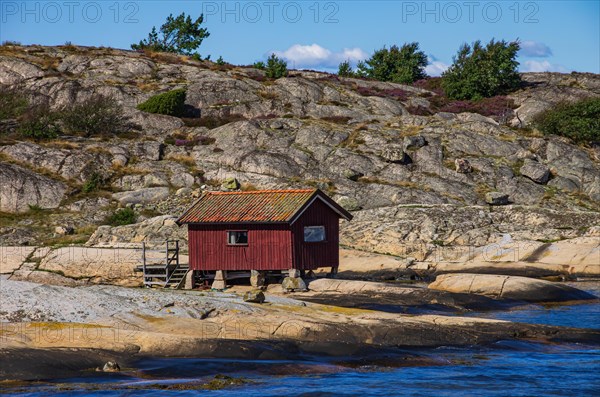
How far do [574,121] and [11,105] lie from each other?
5392 centimetres

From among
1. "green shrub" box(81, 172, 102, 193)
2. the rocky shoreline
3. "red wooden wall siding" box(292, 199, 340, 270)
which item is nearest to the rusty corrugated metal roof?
"red wooden wall siding" box(292, 199, 340, 270)

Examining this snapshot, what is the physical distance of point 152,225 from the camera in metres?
58.8

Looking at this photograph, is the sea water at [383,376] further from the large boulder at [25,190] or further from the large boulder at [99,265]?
the large boulder at [25,190]

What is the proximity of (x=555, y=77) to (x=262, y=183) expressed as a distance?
162 ft

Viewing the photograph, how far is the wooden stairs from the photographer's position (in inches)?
1871

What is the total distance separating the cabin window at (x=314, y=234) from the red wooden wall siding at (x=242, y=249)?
148 centimetres

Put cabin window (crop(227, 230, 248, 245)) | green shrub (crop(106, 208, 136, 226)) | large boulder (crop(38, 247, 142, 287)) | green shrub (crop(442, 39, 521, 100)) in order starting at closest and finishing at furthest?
cabin window (crop(227, 230, 248, 245)) → large boulder (crop(38, 247, 142, 287)) → green shrub (crop(106, 208, 136, 226)) → green shrub (crop(442, 39, 521, 100))

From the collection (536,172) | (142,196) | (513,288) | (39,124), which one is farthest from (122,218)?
(536,172)

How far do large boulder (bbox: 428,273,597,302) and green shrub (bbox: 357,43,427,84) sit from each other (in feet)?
210

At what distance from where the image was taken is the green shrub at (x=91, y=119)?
77.8 metres

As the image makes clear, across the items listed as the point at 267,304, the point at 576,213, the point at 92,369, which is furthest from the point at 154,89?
the point at 92,369

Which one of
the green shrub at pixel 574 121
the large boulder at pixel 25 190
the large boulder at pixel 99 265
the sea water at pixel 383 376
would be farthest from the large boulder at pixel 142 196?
the sea water at pixel 383 376

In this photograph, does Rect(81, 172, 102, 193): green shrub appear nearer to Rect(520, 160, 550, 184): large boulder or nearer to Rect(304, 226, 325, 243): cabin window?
Rect(304, 226, 325, 243): cabin window

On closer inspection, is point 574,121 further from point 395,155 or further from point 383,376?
point 383,376
